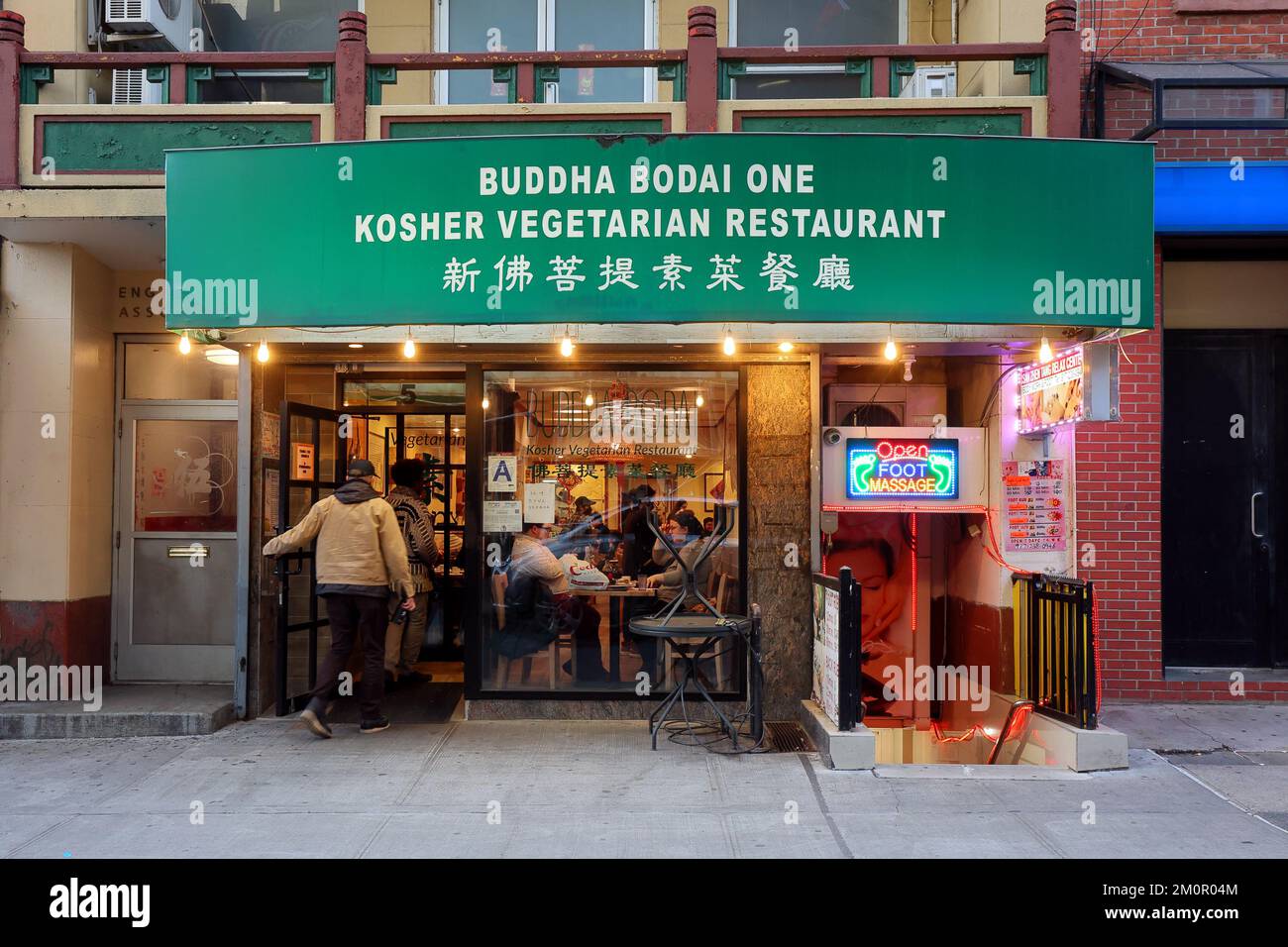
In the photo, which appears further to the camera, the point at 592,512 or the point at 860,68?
the point at 592,512

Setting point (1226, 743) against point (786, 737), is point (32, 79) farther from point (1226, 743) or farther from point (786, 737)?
point (1226, 743)

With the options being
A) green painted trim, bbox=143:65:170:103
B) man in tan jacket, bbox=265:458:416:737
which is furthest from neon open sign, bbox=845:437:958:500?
green painted trim, bbox=143:65:170:103

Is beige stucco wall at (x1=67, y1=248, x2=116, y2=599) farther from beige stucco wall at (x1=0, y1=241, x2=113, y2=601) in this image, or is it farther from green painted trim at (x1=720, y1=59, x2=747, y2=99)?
green painted trim at (x1=720, y1=59, x2=747, y2=99)

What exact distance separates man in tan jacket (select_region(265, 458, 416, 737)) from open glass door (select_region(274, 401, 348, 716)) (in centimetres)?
47

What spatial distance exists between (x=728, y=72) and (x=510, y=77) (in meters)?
1.67

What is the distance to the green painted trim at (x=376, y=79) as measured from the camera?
7.47 metres

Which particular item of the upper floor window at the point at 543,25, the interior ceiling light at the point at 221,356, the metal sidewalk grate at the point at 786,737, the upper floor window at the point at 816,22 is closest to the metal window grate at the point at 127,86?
the interior ceiling light at the point at 221,356

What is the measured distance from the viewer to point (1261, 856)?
4.91 meters

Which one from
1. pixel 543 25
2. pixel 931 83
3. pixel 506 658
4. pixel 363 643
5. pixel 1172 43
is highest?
pixel 543 25

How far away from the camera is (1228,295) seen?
27.7ft

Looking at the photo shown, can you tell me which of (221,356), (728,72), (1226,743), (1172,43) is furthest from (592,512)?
(1172,43)

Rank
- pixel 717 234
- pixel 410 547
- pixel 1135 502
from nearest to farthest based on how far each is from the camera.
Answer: pixel 717 234
pixel 1135 502
pixel 410 547

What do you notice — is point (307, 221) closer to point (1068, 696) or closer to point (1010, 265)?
point (1010, 265)

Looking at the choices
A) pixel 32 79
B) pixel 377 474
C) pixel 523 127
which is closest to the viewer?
pixel 523 127
